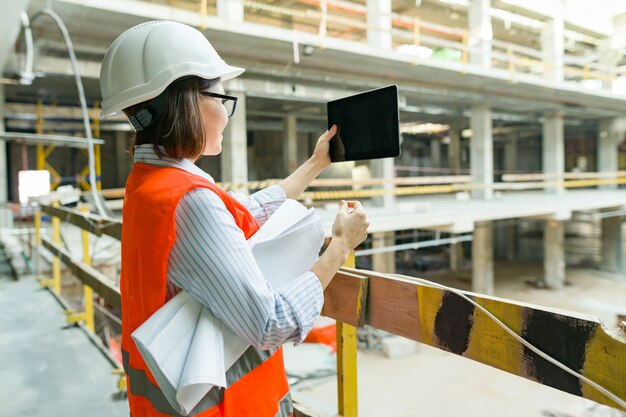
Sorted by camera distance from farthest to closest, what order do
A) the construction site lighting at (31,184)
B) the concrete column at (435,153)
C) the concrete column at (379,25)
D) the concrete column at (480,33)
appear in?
the concrete column at (435,153) < the concrete column at (480,33) < the concrete column at (379,25) < the construction site lighting at (31,184)

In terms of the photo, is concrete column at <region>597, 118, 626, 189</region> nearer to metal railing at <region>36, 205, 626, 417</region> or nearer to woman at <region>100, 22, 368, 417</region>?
metal railing at <region>36, 205, 626, 417</region>

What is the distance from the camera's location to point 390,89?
1324mm

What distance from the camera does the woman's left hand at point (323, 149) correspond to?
1611 mm

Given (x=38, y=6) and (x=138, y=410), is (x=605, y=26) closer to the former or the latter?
(x=38, y=6)

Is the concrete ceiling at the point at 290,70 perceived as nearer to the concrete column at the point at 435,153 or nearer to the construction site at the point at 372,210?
the construction site at the point at 372,210

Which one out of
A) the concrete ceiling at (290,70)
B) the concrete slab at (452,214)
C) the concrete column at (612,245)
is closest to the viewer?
the concrete ceiling at (290,70)

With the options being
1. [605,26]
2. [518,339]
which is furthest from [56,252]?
[605,26]

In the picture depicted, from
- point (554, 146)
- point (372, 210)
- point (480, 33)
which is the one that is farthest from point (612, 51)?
point (372, 210)

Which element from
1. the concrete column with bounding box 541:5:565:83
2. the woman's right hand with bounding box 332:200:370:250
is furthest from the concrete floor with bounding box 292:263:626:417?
the concrete column with bounding box 541:5:565:83

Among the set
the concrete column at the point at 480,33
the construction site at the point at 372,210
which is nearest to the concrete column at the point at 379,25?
the construction site at the point at 372,210

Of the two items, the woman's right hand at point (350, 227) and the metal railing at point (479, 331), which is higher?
the woman's right hand at point (350, 227)

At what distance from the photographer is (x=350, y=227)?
3.99 ft

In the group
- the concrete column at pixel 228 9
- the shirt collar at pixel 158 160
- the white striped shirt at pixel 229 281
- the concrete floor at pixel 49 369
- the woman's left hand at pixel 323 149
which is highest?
the concrete column at pixel 228 9

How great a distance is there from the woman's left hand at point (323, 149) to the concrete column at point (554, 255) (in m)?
18.5
